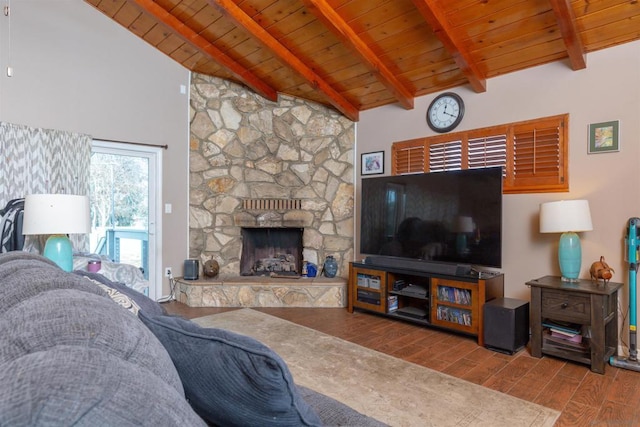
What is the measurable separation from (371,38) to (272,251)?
117 inches

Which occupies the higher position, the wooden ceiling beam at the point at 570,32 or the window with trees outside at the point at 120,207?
the wooden ceiling beam at the point at 570,32

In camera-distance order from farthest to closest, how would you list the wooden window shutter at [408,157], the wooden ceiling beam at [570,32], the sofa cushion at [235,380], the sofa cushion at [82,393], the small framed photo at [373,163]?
the small framed photo at [373,163], the wooden window shutter at [408,157], the wooden ceiling beam at [570,32], the sofa cushion at [235,380], the sofa cushion at [82,393]

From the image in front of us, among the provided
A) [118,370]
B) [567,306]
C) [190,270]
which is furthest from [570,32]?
[190,270]

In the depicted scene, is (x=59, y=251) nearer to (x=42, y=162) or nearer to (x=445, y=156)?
(x=42, y=162)

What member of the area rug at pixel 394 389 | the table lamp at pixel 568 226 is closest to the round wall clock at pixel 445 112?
the table lamp at pixel 568 226

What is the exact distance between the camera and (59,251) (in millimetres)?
2814

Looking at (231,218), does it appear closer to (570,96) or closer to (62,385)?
(570,96)

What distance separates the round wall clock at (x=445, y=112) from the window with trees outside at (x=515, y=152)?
0.37 feet

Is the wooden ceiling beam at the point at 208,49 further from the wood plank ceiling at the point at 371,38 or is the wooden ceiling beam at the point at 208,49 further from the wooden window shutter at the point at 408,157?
the wooden window shutter at the point at 408,157

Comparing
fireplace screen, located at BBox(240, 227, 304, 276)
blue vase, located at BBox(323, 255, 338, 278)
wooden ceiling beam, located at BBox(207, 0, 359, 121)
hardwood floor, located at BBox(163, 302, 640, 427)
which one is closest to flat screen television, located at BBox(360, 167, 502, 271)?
blue vase, located at BBox(323, 255, 338, 278)

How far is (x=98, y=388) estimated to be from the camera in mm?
454

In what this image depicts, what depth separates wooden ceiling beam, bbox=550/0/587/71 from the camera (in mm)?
2643

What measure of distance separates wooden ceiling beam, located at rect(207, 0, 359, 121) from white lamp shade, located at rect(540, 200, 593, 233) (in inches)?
103

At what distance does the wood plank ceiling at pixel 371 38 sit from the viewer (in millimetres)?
2922
